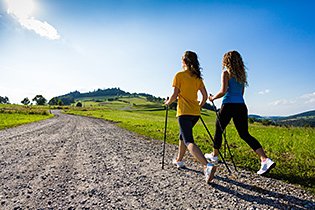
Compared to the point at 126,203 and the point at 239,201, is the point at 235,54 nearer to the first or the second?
the point at 239,201

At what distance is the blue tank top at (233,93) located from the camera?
6211 millimetres

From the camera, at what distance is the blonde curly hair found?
6.28 meters

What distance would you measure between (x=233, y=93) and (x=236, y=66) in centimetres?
75

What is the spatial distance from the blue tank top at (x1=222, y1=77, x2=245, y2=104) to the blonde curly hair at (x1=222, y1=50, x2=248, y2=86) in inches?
4.9

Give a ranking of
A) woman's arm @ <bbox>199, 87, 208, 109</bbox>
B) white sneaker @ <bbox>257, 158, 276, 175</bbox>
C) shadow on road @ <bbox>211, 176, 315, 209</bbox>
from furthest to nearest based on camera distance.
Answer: woman's arm @ <bbox>199, 87, 208, 109</bbox>
white sneaker @ <bbox>257, 158, 276, 175</bbox>
shadow on road @ <bbox>211, 176, 315, 209</bbox>

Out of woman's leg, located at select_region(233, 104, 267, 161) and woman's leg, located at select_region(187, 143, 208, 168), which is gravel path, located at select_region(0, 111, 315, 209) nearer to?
woman's leg, located at select_region(187, 143, 208, 168)

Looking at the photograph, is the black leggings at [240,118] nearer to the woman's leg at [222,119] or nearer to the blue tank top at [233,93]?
the woman's leg at [222,119]

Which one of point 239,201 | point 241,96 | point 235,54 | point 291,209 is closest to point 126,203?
point 239,201

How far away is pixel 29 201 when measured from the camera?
4.51 meters

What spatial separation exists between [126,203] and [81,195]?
1.07 meters

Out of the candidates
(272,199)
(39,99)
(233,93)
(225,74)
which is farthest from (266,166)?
(39,99)

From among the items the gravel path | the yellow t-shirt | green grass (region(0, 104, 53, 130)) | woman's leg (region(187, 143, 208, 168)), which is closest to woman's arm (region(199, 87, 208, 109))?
the yellow t-shirt

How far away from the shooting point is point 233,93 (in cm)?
626

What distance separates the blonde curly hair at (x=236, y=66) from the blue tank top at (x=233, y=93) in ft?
0.40
